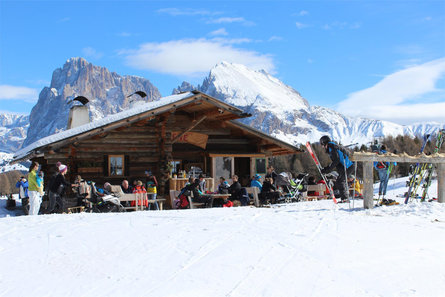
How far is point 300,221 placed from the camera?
7641mm

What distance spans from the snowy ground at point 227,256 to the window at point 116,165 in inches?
299

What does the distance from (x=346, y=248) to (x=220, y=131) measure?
12.9 metres

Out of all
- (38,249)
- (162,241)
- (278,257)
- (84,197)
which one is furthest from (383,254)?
(84,197)

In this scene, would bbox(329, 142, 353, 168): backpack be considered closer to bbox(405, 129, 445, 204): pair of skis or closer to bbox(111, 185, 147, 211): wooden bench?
bbox(405, 129, 445, 204): pair of skis

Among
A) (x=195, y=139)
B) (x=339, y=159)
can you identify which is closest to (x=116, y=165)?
(x=195, y=139)

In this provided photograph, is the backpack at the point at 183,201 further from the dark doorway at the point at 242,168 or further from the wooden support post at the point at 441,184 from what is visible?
the dark doorway at the point at 242,168

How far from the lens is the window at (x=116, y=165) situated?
1564 centimetres

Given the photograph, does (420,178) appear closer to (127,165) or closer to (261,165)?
(261,165)

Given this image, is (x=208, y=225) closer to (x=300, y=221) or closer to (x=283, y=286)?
(x=300, y=221)

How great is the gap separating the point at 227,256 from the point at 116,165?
11.0 metres

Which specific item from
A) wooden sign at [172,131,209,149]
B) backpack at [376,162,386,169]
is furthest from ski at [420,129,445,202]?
wooden sign at [172,131,209,149]

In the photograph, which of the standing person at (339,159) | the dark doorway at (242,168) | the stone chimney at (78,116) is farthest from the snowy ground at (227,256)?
the stone chimney at (78,116)

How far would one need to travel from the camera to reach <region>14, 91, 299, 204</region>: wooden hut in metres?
14.8

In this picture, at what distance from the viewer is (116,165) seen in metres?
15.8
